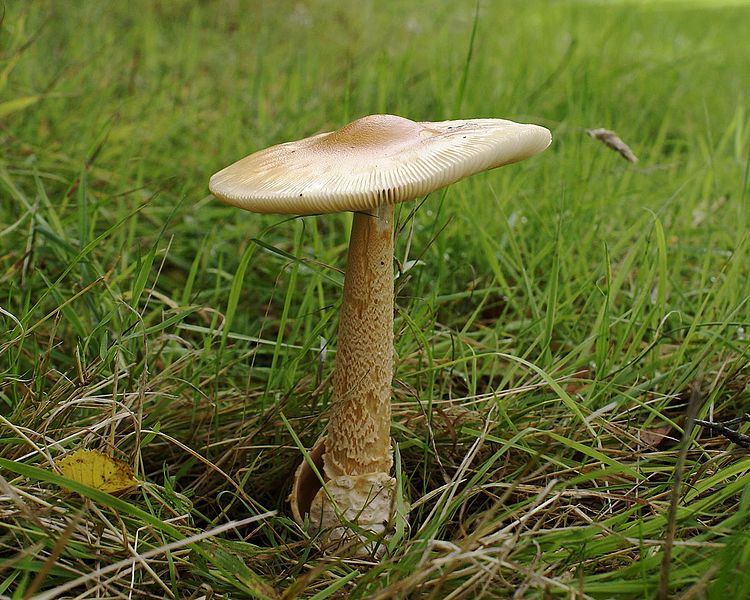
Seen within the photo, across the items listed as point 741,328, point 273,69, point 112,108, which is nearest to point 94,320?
point 112,108

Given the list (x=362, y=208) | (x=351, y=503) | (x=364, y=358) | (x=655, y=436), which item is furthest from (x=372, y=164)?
(x=655, y=436)

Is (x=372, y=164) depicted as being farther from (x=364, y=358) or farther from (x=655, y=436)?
(x=655, y=436)

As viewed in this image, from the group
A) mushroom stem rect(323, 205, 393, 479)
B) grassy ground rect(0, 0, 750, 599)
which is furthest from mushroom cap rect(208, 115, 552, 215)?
grassy ground rect(0, 0, 750, 599)

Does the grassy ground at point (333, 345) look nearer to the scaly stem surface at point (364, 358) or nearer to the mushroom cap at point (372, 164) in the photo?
the scaly stem surface at point (364, 358)

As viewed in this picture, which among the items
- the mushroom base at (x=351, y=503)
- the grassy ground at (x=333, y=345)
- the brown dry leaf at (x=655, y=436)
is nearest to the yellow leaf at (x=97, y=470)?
the grassy ground at (x=333, y=345)

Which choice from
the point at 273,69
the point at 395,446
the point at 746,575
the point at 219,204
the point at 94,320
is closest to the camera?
the point at 746,575

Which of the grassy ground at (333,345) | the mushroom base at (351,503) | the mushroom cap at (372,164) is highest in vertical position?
the mushroom cap at (372,164)

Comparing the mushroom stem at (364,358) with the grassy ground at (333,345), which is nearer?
the grassy ground at (333,345)

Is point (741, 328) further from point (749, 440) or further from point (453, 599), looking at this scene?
point (453, 599)
